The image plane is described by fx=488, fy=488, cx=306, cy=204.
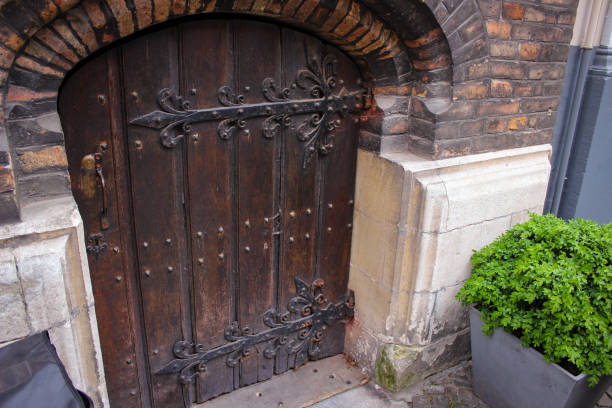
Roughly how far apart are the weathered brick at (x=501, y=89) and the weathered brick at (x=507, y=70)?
0.10 ft

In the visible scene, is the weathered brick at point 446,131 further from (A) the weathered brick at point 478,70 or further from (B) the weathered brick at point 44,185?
(B) the weathered brick at point 44,185

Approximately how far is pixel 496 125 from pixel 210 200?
5.40 ft

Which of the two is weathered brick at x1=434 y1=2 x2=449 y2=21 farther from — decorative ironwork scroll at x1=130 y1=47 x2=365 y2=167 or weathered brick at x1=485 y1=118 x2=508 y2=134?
weathered brick at x1=485 y1=118 x2=508 y2=134

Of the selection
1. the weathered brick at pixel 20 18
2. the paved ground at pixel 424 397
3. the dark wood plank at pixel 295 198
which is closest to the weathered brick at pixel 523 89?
the dark wood plank at pixel 295 198

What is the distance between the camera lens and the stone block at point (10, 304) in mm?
1676

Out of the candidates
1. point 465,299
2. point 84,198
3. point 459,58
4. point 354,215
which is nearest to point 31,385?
point 84,198

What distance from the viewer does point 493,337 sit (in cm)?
265

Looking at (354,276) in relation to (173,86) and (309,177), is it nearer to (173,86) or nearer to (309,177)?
(309,177)

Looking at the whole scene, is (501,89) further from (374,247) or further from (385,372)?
(385,372)

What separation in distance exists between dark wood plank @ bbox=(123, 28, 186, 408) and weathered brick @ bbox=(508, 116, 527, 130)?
1.86 m

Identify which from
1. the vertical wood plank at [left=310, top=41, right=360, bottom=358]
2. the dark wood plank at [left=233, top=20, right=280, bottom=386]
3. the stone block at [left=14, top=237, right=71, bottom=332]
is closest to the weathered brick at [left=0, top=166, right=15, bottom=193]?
the stone block at [left=14, top=237, right=71, bottom=332]

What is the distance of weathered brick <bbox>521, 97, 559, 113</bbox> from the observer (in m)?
2.83

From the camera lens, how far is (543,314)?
2352 mm

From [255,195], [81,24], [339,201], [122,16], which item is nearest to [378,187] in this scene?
→ [339,201]
